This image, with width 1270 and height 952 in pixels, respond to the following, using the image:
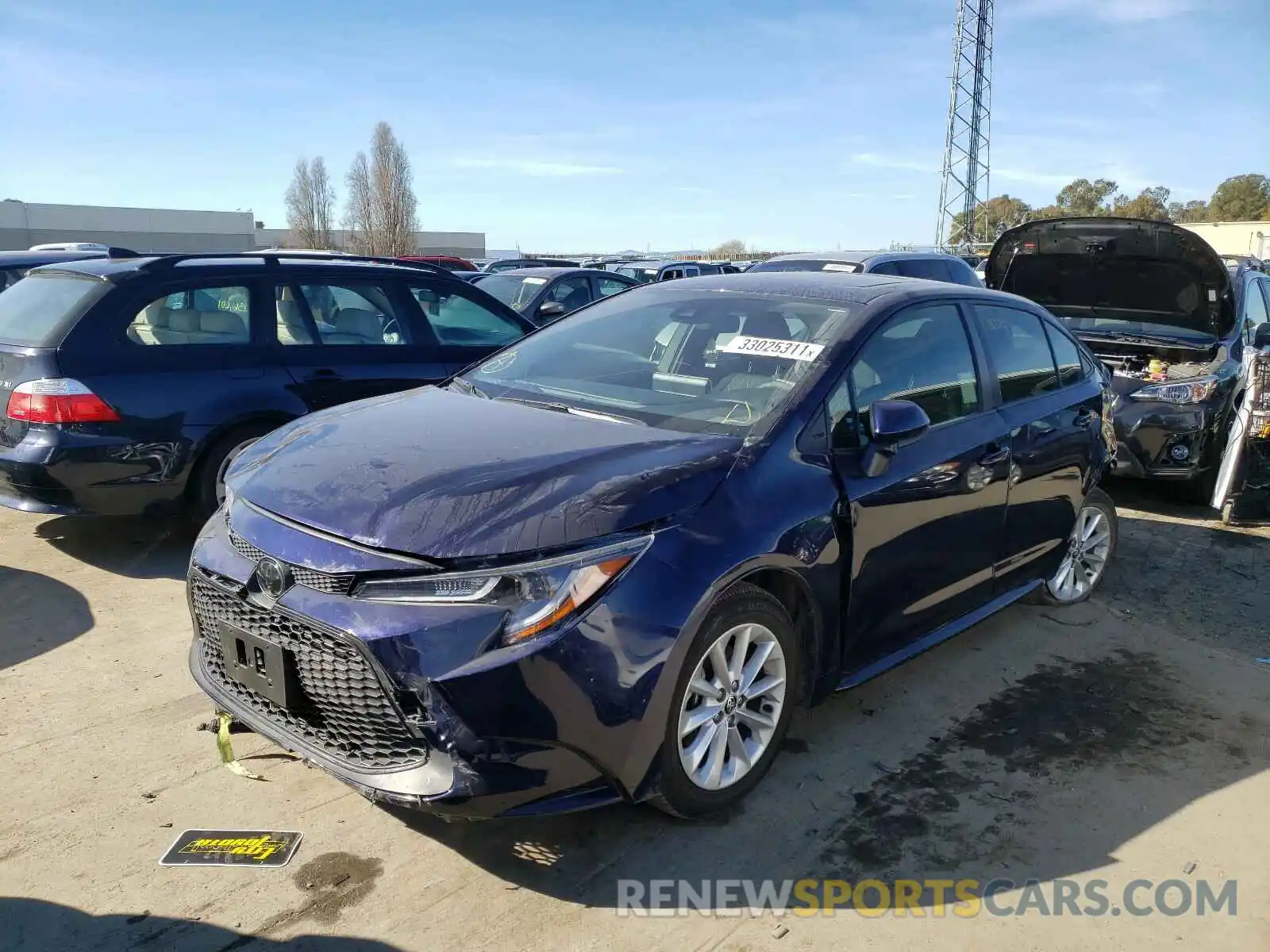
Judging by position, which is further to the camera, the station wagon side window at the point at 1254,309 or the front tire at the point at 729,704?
the station wagon side window at the point at 1254,309

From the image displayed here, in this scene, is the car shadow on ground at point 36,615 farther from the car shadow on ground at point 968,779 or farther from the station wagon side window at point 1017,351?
the station wagon side window at point 1017,351

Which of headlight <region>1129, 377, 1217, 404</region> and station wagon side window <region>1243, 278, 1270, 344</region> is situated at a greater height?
station wagon side window <region>1243, 278, 1270, 344</region>

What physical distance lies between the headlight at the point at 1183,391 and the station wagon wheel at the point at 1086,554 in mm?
2062

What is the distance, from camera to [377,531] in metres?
2.66

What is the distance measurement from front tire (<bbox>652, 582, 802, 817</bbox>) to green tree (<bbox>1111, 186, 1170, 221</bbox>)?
220ft

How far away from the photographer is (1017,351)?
456 cm

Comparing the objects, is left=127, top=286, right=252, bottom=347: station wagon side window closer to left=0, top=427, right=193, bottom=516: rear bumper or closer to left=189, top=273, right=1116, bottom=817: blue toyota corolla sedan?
left=0, top=427, right=193, bottom=516: rear bumper

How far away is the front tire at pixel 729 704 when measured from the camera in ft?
9.33

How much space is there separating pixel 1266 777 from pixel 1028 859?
1.25 m

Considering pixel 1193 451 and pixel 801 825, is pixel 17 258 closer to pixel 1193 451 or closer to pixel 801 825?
pixel 801 825

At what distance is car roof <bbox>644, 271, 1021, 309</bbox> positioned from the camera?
3945 millimetres

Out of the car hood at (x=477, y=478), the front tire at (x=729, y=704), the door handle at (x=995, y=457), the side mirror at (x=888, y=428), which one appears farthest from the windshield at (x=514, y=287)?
the front tire at (x=729, y=704)

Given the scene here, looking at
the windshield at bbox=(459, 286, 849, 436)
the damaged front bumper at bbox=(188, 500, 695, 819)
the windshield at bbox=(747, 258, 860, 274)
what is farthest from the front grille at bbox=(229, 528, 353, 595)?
the windshield at bbox=(747, 258, 860, 274)

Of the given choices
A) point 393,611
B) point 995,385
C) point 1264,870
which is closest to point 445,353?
point 995,385
